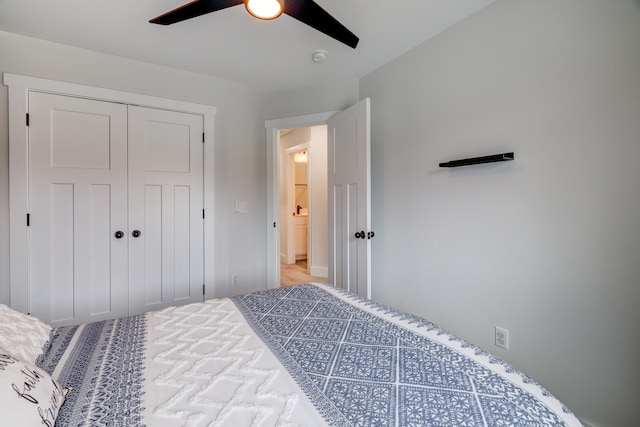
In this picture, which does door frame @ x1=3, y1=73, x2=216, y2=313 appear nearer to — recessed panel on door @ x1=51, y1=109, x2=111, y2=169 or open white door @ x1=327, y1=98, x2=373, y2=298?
recessed panel on door @ x1=51, y1=109, x2=111, y2=169

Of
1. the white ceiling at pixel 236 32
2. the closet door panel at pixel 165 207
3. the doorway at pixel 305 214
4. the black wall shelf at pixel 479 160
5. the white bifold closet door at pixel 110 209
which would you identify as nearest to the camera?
the black wall shelf at pixel 479 160

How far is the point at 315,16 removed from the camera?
1.39 meters

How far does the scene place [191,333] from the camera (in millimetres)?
1108

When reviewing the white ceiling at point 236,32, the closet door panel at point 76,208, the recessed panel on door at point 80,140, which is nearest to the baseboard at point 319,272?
the closet door panel at point 76,208

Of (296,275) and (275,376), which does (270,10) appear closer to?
(275,376)

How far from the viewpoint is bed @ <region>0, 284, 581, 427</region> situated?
667mm

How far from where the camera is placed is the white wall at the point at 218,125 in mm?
2043

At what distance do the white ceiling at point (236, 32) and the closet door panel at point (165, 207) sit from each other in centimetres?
54

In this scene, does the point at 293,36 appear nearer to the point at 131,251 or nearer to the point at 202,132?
the point at 202,132

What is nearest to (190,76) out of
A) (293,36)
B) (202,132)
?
(202,132)

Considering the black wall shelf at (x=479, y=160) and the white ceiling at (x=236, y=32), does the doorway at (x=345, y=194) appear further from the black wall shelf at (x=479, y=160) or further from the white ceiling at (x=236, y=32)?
the black wall shelf at (x=479, y=160)

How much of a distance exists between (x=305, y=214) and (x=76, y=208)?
3824 mm

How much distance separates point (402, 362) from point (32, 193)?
8.77 ft

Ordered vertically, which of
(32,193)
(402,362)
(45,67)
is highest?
(45,67)
